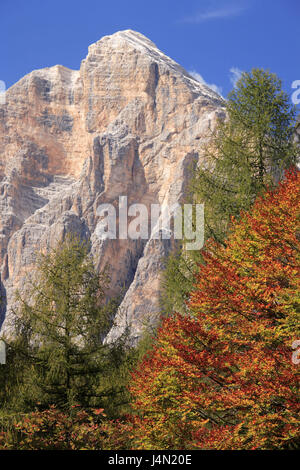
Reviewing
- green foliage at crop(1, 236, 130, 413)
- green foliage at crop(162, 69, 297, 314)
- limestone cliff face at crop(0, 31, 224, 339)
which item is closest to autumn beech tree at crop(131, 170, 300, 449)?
green foliage at crop(1, 236, 130, 413)

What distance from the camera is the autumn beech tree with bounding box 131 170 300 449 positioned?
1016 centimetres

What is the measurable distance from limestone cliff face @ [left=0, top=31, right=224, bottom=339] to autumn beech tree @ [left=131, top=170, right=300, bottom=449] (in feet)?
206

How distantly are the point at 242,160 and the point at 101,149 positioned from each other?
7517cm

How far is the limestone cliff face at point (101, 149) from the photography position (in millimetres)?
84812

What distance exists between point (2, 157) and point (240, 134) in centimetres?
9293

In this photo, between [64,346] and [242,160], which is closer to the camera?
[64,346]

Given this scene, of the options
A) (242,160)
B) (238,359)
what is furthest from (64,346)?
(242,160)

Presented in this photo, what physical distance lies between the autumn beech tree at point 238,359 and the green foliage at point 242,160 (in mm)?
4957

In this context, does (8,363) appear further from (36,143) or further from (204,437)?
(36,143)

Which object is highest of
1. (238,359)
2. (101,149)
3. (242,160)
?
(101,149)

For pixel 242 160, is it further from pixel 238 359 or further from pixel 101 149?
pixel 101 149

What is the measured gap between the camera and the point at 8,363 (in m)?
16.5

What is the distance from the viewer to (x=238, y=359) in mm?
11281

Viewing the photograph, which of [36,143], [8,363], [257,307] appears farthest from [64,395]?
[36,143]
